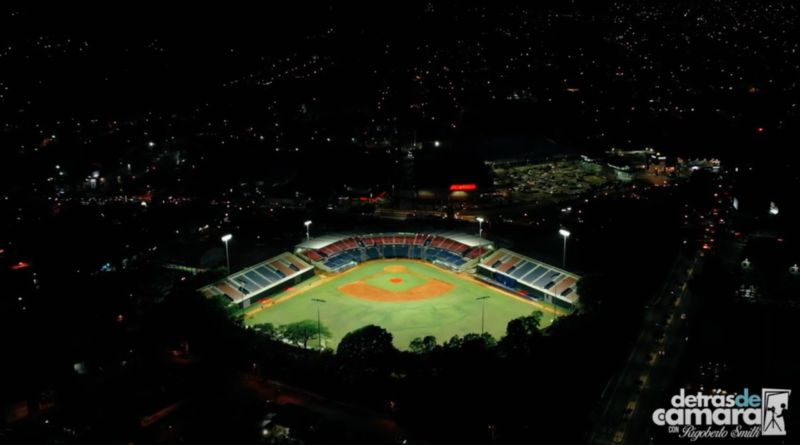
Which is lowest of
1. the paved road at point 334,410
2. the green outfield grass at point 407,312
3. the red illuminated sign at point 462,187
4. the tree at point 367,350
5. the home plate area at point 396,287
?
the paved road at point 334,410

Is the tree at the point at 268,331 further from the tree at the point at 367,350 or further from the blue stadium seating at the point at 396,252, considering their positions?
the blue stadium seating at the point at 396,252

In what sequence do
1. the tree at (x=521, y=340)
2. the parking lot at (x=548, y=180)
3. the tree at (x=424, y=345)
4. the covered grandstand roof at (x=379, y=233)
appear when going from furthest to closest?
the parking lot at (x=548, y=180), the covered grandstand roof at (x=379, y=233), the tree at (x=424, y=345), the tree at (x=521, y=340)

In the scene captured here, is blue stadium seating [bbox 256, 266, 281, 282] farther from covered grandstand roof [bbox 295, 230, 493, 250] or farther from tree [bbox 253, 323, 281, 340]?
tree [bbox 253, 323, 281, 340]

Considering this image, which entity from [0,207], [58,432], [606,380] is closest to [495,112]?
[0,207]

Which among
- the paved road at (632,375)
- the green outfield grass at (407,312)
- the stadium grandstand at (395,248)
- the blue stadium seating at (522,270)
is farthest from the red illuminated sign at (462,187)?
the paved road at (632,375)

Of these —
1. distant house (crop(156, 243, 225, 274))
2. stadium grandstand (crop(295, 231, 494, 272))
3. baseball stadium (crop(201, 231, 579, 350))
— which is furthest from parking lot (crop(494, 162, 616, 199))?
distant house (crop(156, 243, 225, 274))

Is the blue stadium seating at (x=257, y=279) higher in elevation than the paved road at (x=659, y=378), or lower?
higher
